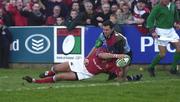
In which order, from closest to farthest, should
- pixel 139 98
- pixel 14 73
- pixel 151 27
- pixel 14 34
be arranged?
pixel 139 98, pixel 151 27, pixel 14 73, pixel 14 34

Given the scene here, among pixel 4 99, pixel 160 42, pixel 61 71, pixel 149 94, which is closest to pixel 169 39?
pixel 160 42

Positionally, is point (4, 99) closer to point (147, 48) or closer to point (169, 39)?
point (169, 39)

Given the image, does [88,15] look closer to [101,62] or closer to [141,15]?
[141,15]

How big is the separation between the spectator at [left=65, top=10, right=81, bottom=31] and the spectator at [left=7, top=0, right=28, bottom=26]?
1.76 metres

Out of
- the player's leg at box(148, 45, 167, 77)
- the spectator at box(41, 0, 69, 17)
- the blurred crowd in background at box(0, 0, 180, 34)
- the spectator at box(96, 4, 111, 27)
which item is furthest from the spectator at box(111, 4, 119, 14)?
the player's leg at box(148, 45, 167, 77)

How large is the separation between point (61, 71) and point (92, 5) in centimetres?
550

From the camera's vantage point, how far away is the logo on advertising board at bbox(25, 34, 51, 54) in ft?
61.5

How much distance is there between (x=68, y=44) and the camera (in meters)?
18.5

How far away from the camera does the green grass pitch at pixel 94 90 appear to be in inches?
434

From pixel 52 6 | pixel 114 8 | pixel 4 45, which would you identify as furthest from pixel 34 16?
pixel 114 8

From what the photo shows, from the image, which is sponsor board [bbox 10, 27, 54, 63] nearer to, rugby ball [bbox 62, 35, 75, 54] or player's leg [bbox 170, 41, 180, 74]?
rugby ball [bbox 62, 35, 75, 54]

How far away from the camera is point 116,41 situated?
533 inches

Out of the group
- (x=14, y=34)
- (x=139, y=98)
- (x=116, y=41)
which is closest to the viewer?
(x=139, y=98)

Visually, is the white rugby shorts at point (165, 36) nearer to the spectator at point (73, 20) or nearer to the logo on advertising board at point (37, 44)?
the spectator at point (73, 20)
